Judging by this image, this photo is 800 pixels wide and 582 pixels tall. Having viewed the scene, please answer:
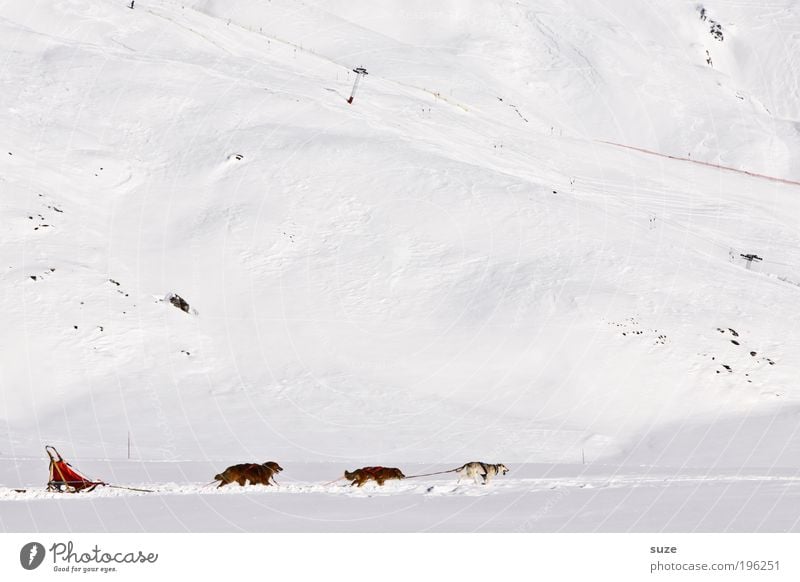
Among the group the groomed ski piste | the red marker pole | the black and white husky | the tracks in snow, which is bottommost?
the tracks in snow

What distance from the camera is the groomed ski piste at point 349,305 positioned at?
20938mm

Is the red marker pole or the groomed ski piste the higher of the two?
the red marker pole

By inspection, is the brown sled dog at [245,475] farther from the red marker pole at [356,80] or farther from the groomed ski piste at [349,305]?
the red marker pole at [356,80]

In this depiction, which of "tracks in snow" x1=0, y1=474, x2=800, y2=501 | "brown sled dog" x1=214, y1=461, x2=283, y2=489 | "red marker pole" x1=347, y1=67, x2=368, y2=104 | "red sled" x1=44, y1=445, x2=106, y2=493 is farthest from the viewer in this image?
"red marker pole" x1=347, y1=67, x2=368, y2=104

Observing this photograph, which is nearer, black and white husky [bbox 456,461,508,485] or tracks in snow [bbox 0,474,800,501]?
tracks in snow [bbox 0,474,800,501]

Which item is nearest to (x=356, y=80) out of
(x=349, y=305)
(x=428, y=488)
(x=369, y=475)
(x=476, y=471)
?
(x=349, y=305)

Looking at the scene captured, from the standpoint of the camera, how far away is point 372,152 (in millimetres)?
45812

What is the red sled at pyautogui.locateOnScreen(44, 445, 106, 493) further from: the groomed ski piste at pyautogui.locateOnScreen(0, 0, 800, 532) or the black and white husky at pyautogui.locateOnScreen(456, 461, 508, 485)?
the black and white husky at pyautogui.locateOnScreen(456, 461, 508, 485)

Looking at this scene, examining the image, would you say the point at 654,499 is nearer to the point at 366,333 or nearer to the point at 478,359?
the point at 478,359

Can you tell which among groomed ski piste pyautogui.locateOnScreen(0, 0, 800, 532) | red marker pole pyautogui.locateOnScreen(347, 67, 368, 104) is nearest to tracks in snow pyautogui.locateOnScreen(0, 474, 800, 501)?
groomed ski piste pyautogui.locateOnScreen(0, 0, 800, 532)

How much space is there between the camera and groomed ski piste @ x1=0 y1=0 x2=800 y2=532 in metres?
20.9

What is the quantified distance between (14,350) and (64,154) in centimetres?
1487

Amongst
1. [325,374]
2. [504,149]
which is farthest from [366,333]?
[504,149]

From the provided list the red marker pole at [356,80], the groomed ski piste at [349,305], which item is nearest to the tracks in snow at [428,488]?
the groomed ski piste at [349,305]
